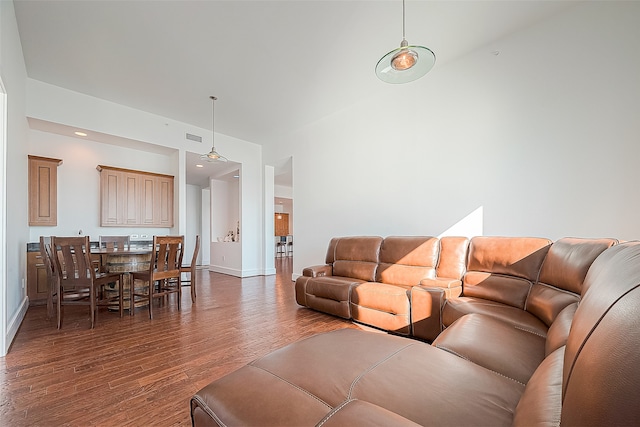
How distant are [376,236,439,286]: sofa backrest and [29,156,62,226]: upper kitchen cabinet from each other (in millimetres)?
5256

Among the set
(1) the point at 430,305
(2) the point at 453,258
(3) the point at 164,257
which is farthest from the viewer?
(3) the point at 164,257

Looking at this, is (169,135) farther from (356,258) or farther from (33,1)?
(356,258)

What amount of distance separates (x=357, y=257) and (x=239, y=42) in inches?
125

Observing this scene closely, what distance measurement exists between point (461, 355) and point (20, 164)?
16.0 feet

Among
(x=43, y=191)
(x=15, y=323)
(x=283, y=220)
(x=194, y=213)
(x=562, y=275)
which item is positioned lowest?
(x=15, y=323)

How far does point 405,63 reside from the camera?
88.7 inches

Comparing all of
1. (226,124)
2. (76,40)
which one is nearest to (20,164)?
(76,40)

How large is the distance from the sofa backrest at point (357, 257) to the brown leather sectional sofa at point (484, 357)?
2.54ft

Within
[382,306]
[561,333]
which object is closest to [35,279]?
[382,306]

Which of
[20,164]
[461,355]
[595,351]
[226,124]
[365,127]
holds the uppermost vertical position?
[226,124]

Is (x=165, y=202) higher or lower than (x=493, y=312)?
higher

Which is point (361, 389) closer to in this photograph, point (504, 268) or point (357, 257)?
point (504, 268)

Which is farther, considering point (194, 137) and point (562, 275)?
point (194, 137)

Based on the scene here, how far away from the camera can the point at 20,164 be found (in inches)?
126
